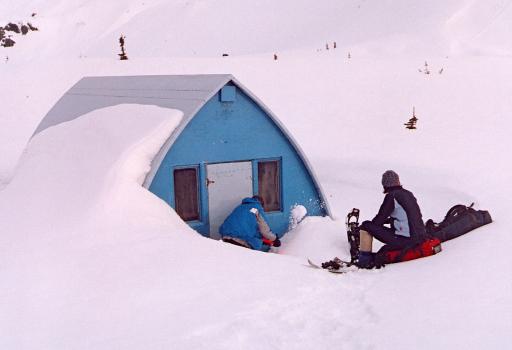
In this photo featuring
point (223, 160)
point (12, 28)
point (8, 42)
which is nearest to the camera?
point (223, 160)

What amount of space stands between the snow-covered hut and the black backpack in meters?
2.36

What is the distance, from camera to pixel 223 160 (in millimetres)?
9672

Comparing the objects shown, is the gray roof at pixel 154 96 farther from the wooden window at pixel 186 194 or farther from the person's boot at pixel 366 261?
the person's boot at pixel 366 261

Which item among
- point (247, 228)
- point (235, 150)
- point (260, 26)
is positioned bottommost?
point (247, 228)

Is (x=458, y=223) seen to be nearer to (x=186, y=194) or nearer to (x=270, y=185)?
(x=270, y=185)

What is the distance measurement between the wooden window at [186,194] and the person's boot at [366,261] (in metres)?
2.84

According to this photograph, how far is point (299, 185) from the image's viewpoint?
10383mm

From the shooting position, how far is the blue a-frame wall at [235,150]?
30.6 ft

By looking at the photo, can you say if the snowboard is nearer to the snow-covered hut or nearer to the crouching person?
the crouching person

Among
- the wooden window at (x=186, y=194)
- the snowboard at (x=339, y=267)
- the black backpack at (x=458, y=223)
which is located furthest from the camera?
the wooden window at (x=186, y=194)

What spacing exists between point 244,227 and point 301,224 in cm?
148

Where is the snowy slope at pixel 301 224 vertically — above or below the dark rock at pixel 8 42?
below

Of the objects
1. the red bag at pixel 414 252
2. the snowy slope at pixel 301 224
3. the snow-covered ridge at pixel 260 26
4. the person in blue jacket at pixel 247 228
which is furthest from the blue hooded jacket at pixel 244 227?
the snow-covered ridge at pixel 260 26

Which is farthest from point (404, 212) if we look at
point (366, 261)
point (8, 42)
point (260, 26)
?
point (8, 42)
